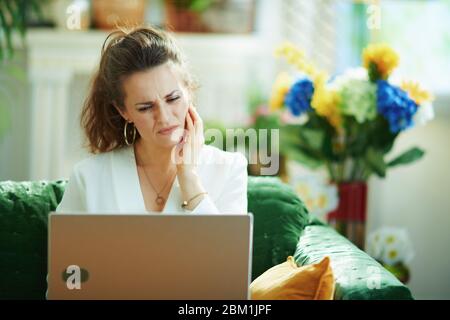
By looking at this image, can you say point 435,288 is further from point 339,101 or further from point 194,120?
point 194,120

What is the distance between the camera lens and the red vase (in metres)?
2.69

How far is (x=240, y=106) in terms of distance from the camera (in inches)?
134

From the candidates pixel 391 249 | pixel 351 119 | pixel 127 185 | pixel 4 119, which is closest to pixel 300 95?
pixel 351 119

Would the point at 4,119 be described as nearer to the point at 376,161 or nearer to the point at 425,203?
the point at 376,161

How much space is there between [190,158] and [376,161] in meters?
0.97

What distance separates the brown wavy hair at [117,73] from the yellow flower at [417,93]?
0.86m

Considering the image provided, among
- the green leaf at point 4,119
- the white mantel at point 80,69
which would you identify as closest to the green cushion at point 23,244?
the white mantel at point 80,69

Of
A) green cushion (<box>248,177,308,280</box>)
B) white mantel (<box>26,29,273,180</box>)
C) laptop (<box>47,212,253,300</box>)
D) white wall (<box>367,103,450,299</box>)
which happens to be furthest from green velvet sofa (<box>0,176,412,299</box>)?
white mantel (<box>26,29,273,180</box>)

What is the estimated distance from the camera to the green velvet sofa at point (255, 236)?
195 cm

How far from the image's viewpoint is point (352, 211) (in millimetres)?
2699

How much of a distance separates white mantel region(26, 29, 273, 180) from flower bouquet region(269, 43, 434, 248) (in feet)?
2.02

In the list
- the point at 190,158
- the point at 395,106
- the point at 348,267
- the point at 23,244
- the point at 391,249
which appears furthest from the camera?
the point at 391,249

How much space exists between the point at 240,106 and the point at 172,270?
6.63ft

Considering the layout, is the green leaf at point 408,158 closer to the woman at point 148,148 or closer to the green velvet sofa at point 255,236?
the green velvet sofa at point 255,236
